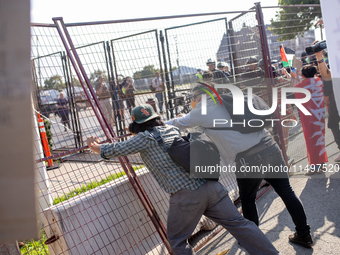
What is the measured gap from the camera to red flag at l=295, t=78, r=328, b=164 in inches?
203

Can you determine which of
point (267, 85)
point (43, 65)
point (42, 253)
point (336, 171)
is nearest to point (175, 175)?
point (43, 65)

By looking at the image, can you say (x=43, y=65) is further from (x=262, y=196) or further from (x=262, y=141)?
(x=262, y=196)

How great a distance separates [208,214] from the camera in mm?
2764

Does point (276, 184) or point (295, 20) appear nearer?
point (276, 184)

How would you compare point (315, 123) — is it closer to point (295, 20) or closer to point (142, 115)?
point (142, 115)

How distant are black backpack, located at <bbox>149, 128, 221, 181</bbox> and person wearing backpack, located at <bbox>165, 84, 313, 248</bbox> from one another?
444 millimetres

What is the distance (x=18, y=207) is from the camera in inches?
29.1

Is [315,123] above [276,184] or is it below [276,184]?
above

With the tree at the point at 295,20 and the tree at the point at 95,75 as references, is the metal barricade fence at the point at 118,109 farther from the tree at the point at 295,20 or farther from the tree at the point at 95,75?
the tree at the point at 295,20

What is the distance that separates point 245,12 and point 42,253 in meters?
4.52

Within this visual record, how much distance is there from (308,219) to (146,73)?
9.46 ft

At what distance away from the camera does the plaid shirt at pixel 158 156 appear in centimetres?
259

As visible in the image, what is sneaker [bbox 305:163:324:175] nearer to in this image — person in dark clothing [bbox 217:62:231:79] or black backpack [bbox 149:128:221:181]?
person in dark clothing [bbox 217:62:231:79]

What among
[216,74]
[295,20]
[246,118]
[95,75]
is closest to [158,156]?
[246,118]
